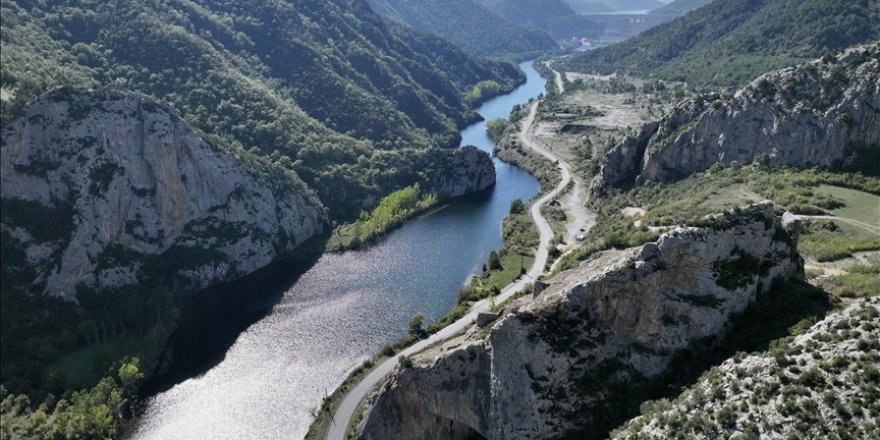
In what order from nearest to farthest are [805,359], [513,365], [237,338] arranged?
[805,359] < [513,365] < [237,338]

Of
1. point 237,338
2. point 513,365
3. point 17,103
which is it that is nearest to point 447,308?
point 237,338

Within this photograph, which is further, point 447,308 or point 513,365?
point 447,308

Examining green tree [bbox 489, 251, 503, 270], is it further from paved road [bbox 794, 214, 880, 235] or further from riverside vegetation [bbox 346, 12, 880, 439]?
riverside vegetation [bbox 346, 12, 880, 439]

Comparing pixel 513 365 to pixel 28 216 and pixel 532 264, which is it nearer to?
pixel 532 264

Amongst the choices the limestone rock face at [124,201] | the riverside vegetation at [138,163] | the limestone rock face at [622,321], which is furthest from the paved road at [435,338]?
the limestone rock face at [124,201]

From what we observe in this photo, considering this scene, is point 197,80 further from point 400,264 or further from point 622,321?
point 622,321

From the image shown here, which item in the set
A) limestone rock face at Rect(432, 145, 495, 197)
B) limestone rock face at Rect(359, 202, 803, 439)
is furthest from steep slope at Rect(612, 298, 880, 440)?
limestone rock face at Rect(432, 145, 495, 197)
